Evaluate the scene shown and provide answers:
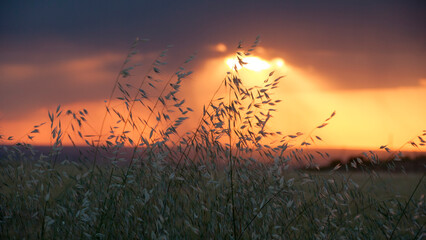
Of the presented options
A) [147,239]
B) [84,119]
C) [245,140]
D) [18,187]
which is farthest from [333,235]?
[18,187]

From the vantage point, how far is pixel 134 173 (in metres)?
3.18

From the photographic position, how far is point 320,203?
11.1 ft

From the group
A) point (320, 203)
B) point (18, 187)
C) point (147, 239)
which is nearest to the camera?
point (147, 239)

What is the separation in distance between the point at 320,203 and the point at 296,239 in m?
0.35

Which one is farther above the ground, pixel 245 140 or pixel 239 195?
pixel 245 140

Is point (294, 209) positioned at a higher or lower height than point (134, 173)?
lower

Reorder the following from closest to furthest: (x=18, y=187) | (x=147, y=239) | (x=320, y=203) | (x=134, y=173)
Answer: (x=147, y=239) < (x=134, y=173) < (x=320, y=203) < (x=18, y=187)

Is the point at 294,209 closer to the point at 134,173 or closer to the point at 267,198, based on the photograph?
the point at 267,198

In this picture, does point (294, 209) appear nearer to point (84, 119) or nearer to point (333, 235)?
point (333, 235)

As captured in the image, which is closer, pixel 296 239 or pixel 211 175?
pixel 211 175

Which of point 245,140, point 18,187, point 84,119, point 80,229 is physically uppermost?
point 84,119

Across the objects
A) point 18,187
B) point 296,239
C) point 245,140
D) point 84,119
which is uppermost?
point 84,119

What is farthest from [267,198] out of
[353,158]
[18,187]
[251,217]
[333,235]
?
[18,187]

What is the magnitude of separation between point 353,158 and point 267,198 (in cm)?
91
